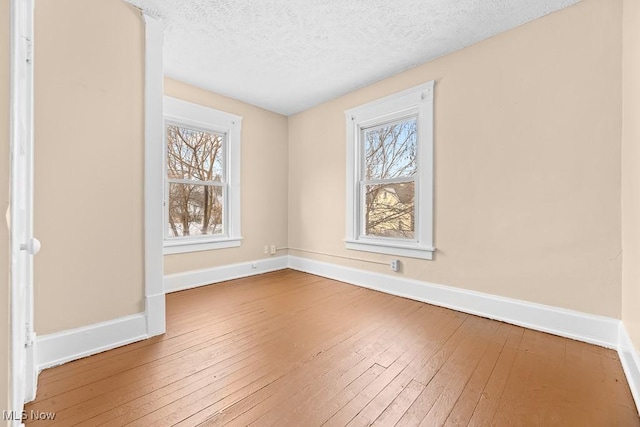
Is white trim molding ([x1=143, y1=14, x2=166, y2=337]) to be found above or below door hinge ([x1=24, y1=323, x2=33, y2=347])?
above

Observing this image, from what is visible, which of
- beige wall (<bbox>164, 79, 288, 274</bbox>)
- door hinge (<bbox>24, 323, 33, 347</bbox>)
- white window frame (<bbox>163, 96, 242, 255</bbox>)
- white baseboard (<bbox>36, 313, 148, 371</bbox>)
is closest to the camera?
door hinge (<bbox>24, 323, 33, 347</bbox>)

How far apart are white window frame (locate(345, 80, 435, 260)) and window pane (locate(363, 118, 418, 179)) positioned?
0.08 m

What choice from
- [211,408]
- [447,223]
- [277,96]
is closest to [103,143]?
[211,408]

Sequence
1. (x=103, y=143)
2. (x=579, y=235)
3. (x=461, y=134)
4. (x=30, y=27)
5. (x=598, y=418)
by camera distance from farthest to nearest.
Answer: (x=461, y=134) < (x=579, y=235) < (x=103, y=143) < (x=30, y=27) < (x=598, y=418)

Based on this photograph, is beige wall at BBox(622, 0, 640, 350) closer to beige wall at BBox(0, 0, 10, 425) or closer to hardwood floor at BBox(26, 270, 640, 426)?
hardwood floor at BBox(26, 270, 640, 426)

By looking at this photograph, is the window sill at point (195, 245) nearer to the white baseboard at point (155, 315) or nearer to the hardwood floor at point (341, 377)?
the hardwood floor at point (341, 377)

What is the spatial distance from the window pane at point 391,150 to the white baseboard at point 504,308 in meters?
1.22

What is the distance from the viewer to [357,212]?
3465 millimetres

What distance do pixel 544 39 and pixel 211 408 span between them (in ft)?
10.9

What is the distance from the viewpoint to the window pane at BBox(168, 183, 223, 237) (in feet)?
10.5

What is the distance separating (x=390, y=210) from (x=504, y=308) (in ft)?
4.75

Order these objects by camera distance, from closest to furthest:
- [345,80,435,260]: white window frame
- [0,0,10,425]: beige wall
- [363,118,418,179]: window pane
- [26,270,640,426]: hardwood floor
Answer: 1. [0,0,10,425]: beige wall
2. [26,270,640,426]: hardwood floor
3. [345,80,435,260]: white window frame
4. [363,118,418,179]: window pane

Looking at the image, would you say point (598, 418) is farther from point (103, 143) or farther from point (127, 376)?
point (103, 143)

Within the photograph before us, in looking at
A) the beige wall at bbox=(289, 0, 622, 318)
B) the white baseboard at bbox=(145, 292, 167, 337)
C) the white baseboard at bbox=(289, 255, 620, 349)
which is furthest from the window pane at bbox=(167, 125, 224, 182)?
the beige wall at bbox=(289, 0, 622, 318)
